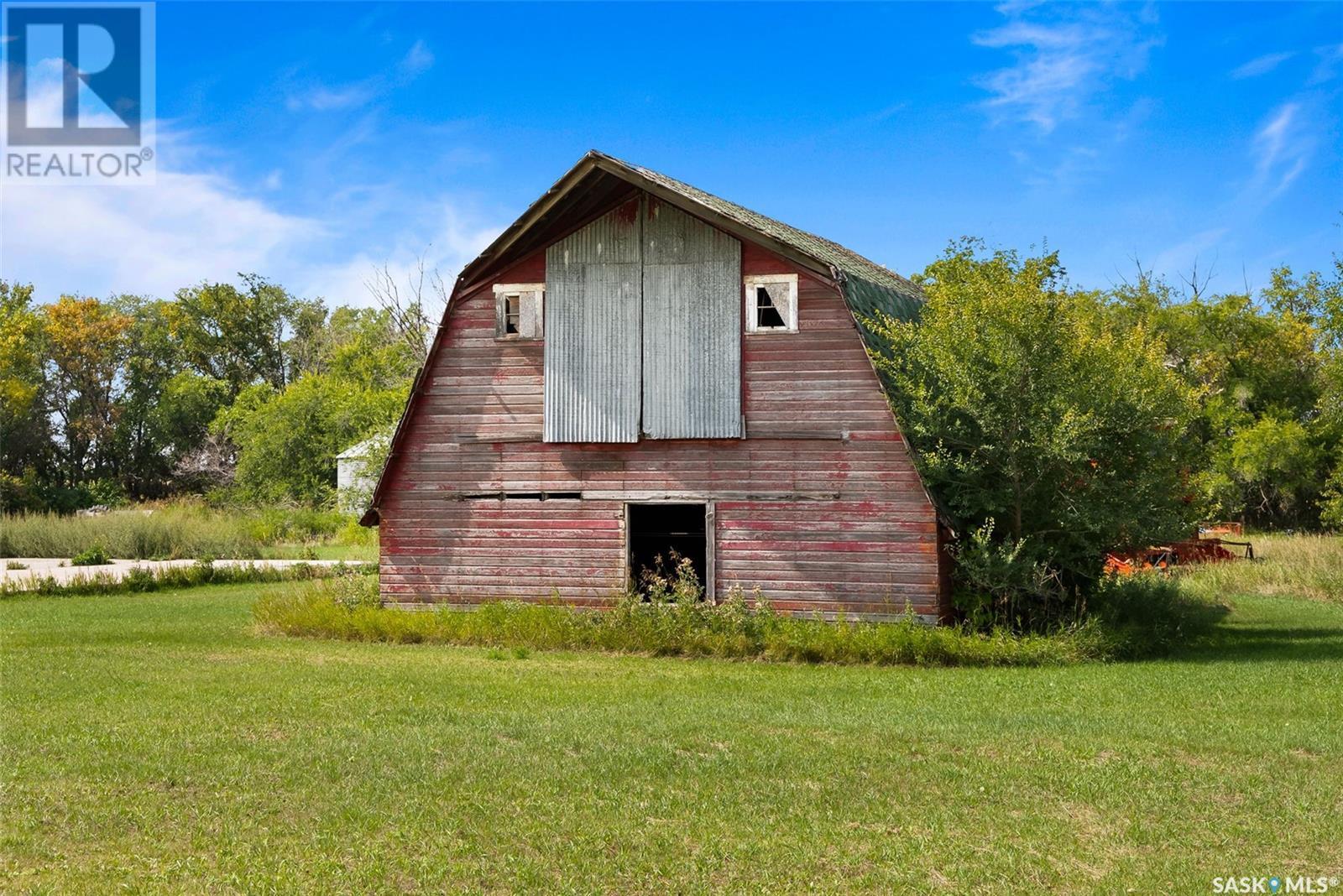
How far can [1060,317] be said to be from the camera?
18.9 m

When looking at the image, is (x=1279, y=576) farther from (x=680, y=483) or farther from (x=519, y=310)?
(x=519, y=310)

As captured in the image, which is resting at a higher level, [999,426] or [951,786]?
[999,426]

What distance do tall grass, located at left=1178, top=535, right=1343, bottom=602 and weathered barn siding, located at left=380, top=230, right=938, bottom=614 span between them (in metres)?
11.8

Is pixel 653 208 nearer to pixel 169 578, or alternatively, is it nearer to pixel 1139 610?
pixel 1139 610

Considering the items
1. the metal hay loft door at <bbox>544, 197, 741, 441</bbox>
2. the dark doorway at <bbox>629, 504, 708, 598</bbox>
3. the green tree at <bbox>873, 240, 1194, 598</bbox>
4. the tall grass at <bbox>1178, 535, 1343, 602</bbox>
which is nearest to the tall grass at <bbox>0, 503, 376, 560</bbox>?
the dark doorway at <bbox>629, 504, 708, 598</bbox>

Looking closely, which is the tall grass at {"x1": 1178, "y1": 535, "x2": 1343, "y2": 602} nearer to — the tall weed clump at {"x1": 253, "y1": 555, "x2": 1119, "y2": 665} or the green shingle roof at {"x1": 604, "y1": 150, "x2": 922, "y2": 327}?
the green shingle roof at {"x1": 604, "y1": 150, "x2": 922, "y2": 327}

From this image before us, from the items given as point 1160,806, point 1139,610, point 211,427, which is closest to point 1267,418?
point 1139,610

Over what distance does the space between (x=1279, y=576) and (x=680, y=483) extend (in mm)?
16421

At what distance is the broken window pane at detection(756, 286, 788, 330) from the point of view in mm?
19562

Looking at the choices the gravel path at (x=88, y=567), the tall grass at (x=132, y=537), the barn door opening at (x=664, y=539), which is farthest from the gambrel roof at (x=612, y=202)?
the tall grass at (x=132, y=537)

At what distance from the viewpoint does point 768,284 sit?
1959 centimetres

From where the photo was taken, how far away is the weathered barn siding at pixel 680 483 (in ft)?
61.9

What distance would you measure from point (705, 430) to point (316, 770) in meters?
10.2

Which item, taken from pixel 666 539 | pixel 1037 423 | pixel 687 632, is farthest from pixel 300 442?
pixel 1037 423
